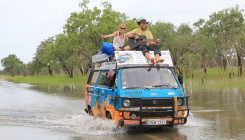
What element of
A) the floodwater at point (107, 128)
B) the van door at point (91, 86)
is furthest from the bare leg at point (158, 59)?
the van door at point (91, 86)

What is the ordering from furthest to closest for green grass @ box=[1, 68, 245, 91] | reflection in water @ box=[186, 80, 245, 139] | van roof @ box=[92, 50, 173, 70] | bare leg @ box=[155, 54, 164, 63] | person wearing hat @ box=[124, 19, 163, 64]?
green grass @ box=[1, 68, 245, 91]
person wearing hat @ box=[124, 19, 163, 64]
bare leg @ box=[155, 54, 164, 63]
van roof @ box=[92, 50, 173, 70]
reflection in water @ box=[186, 80, 245, 139]

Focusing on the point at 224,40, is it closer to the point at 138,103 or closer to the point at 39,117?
the point at 39,117

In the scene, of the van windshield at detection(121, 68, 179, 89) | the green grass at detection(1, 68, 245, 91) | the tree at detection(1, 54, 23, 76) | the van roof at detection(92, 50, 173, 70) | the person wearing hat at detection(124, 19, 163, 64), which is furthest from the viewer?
the tree at detection(1, 54, 23, 76)

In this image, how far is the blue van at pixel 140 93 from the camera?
1197cm

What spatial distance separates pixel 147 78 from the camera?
12.7 meters

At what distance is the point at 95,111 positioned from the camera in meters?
14.6

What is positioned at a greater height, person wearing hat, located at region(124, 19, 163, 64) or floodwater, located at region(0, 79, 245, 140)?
person wearing hat, located at region(124, 19, 163, 64)

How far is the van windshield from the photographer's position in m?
12.5

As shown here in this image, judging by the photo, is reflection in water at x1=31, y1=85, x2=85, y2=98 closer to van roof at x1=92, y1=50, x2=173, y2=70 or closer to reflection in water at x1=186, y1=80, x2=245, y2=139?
reflection in water at x1=186, y1=80, x2=245, y2=139

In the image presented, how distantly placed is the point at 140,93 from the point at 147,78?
83cm

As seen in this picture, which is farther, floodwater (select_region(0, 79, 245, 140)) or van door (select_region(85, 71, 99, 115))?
van door (select_region(85, 71, 99, 115))

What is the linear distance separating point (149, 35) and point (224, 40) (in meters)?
42.6

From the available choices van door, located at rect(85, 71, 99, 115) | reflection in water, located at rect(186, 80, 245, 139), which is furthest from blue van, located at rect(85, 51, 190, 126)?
reflection in water, located at rect(186, 80, 245, 139)

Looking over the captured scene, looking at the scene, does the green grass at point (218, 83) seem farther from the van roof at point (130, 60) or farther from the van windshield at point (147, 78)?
the van windshield at point (147, 78)
